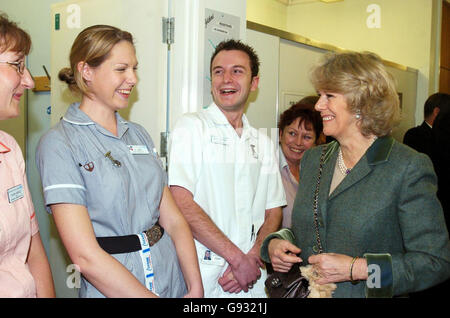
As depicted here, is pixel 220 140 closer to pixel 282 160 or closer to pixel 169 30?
pixel 282 160

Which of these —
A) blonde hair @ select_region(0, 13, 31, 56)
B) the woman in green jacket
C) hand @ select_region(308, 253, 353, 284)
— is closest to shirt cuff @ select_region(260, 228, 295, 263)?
the woman in green jacket

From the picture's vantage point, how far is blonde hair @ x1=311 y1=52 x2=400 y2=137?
4.39 ft

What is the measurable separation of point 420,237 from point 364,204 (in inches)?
6.8

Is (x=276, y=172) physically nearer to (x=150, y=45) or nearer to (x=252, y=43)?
(x=252, y=43)

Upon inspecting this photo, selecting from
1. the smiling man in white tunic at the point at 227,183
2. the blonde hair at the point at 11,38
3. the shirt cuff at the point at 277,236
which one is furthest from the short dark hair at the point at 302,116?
the blonde hair at the point at 11,38

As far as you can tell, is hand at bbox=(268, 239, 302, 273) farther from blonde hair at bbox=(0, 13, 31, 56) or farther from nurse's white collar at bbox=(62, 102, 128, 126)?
blonde hair at bbox=(0, 13, 31, 56)

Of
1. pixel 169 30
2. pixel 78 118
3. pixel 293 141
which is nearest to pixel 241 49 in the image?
pixel 169 30

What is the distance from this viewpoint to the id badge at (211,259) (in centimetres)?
167

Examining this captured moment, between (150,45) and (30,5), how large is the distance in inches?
25.7

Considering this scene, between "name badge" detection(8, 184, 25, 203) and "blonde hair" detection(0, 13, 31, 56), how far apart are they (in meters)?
0.36

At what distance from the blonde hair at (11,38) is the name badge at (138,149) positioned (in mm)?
400

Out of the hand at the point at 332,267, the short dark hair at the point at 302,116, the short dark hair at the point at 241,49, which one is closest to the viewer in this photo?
the hand at the point at 332,267

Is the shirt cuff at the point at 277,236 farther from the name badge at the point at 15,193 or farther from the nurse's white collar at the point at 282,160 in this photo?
the name badge at the point at 15,193
